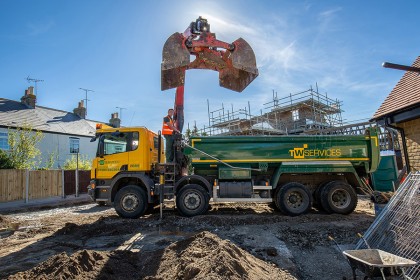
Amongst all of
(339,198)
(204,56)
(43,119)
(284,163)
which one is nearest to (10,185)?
(204,56)

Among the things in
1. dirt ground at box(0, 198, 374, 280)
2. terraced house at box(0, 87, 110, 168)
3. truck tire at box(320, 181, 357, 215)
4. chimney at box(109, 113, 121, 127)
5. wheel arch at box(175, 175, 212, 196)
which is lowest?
dirt ground at box(0, 198, 374, 280)

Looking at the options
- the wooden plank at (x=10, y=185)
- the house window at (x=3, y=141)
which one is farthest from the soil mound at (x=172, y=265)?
the house window at (x=3, y=141)

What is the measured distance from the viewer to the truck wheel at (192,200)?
8.92 m

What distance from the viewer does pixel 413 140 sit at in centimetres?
864

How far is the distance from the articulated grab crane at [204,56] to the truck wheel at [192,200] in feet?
10.7

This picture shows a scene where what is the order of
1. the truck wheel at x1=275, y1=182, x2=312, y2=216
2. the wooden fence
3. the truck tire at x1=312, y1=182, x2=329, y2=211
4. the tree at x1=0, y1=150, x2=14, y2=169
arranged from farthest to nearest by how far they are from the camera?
the tree at x1=0, y1=150, x2=14, y2=169
the wooden fence
the truck tire at x1=312, y1=182, x2=329, y2=211
the truck wheel at x1=275, y1=182, x2=312, y2=216

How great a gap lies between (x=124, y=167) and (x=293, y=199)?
557 centimetres

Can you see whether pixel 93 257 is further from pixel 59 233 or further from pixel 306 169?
pixel 306 169

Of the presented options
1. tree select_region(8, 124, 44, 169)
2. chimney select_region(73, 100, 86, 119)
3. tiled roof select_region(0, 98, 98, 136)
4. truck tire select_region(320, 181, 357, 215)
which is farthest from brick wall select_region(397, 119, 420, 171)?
chimney select_region(73, 100, 86, 119)

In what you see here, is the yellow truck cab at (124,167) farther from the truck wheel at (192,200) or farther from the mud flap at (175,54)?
the mud flap at (175,54)

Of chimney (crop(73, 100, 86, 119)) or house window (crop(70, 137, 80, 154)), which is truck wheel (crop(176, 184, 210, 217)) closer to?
house window (crop(70, 137, 80, 154))

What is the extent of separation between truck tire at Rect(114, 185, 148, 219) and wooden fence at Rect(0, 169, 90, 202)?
8349 millimetres

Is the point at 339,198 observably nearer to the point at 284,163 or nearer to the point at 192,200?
the point at 284,163

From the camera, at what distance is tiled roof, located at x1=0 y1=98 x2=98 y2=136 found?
23562mm
